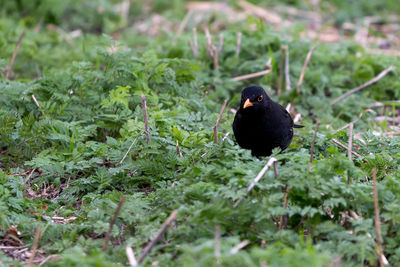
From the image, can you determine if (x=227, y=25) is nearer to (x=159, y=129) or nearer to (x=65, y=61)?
(x=65, y=61)

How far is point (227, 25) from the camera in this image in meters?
9.42

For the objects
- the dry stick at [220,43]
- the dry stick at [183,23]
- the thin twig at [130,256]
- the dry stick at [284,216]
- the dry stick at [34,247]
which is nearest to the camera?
the thin twig at [130,256]

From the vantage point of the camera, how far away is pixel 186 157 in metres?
4.68

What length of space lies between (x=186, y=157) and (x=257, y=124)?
31.7 inches

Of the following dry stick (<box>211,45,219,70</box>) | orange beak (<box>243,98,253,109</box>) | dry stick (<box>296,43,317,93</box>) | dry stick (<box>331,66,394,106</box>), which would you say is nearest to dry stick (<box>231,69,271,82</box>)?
dry stick (<box>211,45,219,70</box>)

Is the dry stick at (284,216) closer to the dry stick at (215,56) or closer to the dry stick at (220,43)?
the dry stick at (215,56)

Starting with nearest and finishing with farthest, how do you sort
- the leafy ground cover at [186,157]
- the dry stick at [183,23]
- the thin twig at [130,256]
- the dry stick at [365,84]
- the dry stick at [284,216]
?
the thin twig at [130,256] → the leafy ground cover at [186,157] → the dry stick at [284,216] → the dry stick at [365,84] → the dry stick at [183,23]

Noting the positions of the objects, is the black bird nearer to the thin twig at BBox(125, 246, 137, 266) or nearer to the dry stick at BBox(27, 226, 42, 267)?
the thin twig at BBox(125, 246, 137, 266)

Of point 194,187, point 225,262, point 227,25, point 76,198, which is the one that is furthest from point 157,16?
point 225,262

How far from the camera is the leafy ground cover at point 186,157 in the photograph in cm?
353

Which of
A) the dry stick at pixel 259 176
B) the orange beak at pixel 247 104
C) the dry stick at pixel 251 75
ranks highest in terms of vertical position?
the dry stick at pixel 259 176

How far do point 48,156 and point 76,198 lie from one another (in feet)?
1.72

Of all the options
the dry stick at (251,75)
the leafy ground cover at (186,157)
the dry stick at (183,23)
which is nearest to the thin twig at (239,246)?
the leafy ground cover at (186,157)

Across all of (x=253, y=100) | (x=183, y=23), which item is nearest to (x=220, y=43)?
(x=183, y=23)
